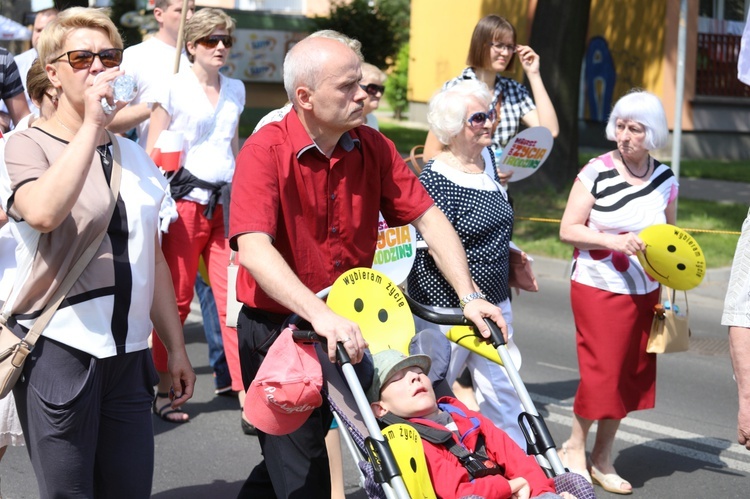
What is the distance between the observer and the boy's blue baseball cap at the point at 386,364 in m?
3.54

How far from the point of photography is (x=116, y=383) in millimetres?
3443

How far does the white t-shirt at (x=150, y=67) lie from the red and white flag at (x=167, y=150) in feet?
0.76

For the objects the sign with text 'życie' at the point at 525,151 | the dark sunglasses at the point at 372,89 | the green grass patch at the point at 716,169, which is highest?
the dark sunglasses at the point at 372,89

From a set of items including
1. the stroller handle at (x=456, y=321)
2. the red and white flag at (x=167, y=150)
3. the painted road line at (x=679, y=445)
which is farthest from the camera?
the red and white flag at (x=167, y=150)

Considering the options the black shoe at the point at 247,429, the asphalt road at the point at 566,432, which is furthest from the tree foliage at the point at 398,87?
the black shoe at the point at 247,429

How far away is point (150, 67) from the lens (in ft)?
20.6

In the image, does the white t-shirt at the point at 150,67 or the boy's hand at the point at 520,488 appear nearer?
the boy's hand at the point at 520,488

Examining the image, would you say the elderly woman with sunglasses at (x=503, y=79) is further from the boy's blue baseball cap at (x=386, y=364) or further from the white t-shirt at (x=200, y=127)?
the boy's blue baseball cap at (x=386, y=364)

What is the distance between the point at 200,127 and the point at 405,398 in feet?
10.2

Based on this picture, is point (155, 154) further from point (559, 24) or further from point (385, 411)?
point (559, 24)

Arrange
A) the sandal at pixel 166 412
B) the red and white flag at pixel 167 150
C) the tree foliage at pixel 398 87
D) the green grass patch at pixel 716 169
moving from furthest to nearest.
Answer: the tree foliage at pixel 398 87, the green grass patch at pixel 716 169, the sandal at pixel 166 412, the red and white flag at pixel 167 150

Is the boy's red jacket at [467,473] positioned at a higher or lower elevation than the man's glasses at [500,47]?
lower

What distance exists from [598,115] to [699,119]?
2274mm

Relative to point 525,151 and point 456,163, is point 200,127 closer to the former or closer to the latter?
point 456,163
